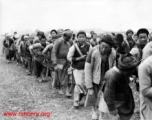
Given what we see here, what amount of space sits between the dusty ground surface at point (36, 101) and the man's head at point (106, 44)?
197 cm

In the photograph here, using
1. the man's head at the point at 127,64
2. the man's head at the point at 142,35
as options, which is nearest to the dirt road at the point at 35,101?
the man's head at the point at 142,35

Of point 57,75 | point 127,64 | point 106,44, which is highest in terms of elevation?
point 106,44

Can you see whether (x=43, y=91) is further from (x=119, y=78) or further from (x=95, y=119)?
(x=119, y=78)

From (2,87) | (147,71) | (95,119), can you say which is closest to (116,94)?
(147,71)

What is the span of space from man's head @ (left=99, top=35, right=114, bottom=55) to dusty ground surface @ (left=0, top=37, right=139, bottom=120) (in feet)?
6.47

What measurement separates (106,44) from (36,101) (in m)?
3.60

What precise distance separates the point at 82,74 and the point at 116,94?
276 centimetres

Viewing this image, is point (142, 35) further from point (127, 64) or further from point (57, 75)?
point (57, 75)

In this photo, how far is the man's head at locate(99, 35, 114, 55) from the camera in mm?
4312

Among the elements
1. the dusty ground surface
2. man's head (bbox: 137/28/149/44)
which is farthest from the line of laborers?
the dusty ground surface

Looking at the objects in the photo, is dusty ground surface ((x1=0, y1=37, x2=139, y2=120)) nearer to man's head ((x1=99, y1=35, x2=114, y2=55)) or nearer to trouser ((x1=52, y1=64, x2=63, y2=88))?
trouser ((x1=52, y1=64, x2=63, y2=88))

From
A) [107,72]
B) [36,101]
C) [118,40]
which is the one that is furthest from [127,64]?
[36,101]

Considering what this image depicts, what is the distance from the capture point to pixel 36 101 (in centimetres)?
723

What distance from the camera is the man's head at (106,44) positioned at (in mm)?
4312
